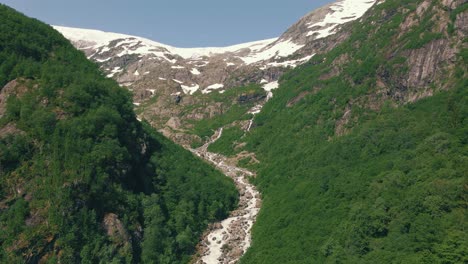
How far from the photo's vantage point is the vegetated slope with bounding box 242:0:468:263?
76.1m

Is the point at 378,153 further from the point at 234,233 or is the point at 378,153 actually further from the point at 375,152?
the point at 234,233

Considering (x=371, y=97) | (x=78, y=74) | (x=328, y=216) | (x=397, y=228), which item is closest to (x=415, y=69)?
(x=371, y=97)

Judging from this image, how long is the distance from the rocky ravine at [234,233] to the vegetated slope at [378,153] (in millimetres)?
4344

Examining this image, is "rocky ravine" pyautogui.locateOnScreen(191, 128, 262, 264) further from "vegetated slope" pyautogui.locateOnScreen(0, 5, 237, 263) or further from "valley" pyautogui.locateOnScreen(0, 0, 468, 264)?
"vegetated slope" pyautogui.locateOnScreen(0, 5, 237, 263)

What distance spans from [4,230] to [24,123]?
2889cm

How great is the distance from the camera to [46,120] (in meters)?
104

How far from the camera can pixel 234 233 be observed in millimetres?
113375

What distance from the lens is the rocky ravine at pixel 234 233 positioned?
104 m

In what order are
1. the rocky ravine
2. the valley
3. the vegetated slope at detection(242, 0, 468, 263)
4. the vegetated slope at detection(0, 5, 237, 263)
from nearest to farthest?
the vegetated slope at detection(242, 0, 468, 263)
the valley
the vegetated slope at detection(0, 5, 237, 263)
the rocky ravine

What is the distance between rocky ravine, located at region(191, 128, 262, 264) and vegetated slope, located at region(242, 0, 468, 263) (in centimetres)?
434

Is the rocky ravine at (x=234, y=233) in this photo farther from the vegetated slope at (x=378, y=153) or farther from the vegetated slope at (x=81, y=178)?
the vegetated slope at (x=378, y=153)

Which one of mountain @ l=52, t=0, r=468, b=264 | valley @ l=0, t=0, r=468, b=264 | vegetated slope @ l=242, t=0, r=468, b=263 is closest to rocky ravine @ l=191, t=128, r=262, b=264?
valley @ l=0, t=0, r=468, b=264

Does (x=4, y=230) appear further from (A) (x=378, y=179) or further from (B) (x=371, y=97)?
(B) (x=371, y=97)

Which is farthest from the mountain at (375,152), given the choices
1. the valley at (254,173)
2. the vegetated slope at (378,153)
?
the valley at (254,173)
